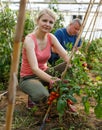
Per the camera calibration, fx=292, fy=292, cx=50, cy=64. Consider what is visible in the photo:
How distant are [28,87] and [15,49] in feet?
4.02

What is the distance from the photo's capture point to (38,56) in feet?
7.71

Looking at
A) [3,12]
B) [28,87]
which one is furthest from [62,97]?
[3,12]

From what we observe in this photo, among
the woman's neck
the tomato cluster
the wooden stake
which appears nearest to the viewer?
the wooden stake

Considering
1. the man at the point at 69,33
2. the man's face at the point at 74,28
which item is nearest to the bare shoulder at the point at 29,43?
the man at the point at 69,33

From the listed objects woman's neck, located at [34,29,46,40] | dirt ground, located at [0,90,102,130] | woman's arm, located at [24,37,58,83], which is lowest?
dirt ground, located at [0,90,102,130]

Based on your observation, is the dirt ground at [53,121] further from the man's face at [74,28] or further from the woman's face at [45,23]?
the man's face at [74,28]

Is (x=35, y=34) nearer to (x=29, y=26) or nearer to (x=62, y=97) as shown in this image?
(x=62, y=97)

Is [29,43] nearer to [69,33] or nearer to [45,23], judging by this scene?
[45,23]

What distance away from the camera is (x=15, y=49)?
1.06 metres

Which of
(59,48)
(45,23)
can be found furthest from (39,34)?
(59,48)

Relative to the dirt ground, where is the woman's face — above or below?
above

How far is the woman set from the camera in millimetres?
2176

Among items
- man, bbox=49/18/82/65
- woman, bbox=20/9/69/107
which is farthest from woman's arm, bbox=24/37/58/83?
man, bbox=49/18/82/65

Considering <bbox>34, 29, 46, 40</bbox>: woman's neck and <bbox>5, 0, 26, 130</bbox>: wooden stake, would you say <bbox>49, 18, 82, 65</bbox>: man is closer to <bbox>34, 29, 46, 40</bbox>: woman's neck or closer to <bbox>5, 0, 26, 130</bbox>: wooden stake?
<bbox>34, 29, 46, 40</bbox>: woman's neck
